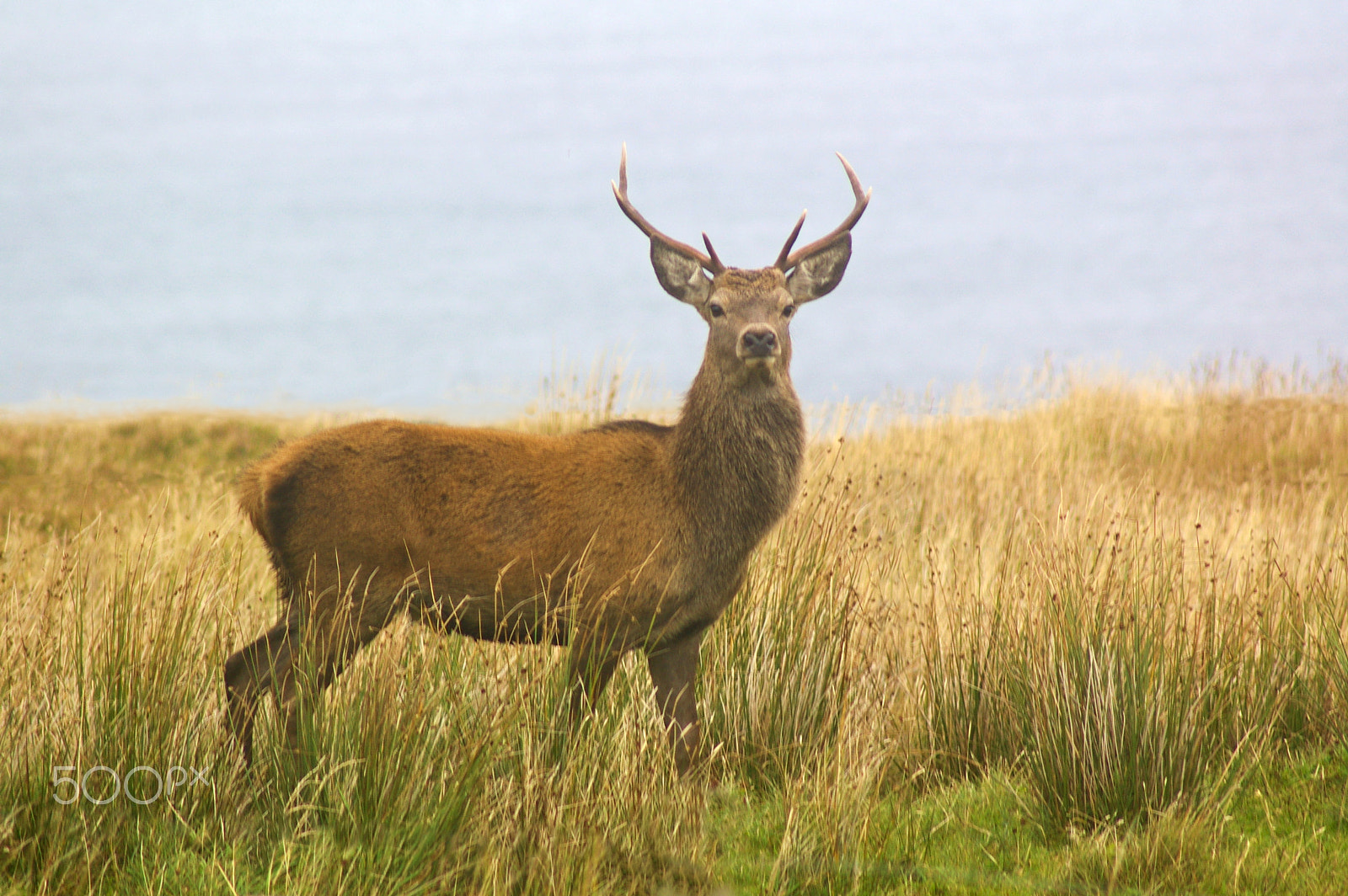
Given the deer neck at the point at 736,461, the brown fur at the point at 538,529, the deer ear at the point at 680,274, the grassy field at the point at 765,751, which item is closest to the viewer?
the grassy field at the point at 765,751

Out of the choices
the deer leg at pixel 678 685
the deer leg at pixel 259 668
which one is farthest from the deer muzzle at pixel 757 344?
the deer leg at pixel 259 668

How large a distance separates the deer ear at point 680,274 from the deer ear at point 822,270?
0.44 m

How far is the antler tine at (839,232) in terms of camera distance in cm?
553

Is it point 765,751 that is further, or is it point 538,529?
point 765,751

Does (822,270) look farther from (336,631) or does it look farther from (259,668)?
(259,668)

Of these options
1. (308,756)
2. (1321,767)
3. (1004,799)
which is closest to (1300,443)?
(1321,767)

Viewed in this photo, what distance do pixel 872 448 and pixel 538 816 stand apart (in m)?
10.1

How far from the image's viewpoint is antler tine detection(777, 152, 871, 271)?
5527 millimetres

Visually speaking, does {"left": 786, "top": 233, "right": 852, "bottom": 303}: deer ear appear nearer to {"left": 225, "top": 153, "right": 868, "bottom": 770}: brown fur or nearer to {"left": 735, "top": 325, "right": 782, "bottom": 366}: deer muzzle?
{"left": 225, "top": 153, "right": 868, "bottom": 770}: brown fur

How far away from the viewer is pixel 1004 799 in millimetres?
4992

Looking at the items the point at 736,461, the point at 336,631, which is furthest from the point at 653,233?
the point at 336,631

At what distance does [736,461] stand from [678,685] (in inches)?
40.3

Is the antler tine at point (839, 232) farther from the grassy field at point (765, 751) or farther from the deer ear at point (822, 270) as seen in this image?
the grassy field at point (765, 751)

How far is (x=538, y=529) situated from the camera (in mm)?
4891
